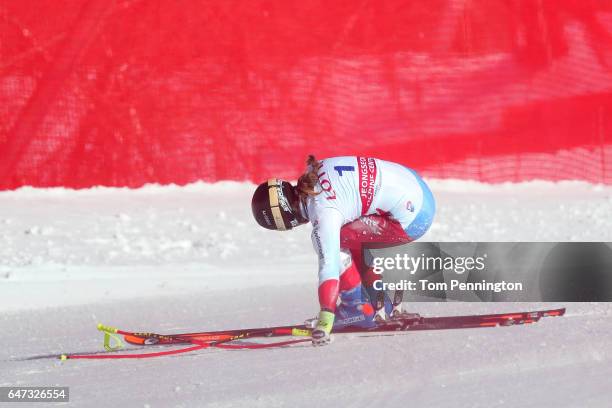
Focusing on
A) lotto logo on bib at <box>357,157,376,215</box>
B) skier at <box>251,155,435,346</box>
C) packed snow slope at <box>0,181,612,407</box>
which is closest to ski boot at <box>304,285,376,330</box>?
skier at <box>251,155,435,346</box>

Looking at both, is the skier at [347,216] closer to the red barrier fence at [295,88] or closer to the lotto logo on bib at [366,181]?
the lotto logo on bib at [366,181]

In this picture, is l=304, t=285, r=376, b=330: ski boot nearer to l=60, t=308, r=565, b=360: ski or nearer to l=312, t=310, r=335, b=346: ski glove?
l=60, t=308, r=565, b=360: ski

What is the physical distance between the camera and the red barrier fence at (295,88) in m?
10.9

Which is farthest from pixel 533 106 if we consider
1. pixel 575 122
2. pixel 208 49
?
pixel 208 49

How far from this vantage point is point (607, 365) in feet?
16.1

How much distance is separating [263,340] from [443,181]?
6.10m

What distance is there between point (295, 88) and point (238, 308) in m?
4.87

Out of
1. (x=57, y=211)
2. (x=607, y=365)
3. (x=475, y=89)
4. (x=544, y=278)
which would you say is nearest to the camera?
(x=607, y=365)

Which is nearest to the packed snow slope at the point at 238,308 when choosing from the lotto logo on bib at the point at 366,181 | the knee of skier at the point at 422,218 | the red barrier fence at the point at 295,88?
the red barrier fence at the point at 295,88

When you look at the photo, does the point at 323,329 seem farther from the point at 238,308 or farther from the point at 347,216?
the point at 238,308

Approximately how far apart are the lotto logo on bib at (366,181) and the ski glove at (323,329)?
856 millimetres

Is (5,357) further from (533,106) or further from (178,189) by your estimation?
(533,106)

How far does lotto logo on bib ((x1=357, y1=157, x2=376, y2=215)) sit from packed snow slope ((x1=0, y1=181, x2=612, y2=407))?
0.87 meters

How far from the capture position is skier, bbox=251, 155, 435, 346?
16.6 feet
